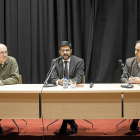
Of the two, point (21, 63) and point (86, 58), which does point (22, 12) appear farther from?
point (86, 58)

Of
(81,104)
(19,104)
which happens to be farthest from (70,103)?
(19,104)

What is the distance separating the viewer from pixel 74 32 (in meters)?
5.35

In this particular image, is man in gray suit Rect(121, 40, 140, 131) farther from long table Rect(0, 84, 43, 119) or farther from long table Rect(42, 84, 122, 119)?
long table Rect(0, 84, 43, 119)

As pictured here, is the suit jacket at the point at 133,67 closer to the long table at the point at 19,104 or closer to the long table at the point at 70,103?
the long table at the point at 70,103

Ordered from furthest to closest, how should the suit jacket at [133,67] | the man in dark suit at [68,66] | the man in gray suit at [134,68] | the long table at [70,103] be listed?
the man in dark suit at [68,66] → the suit jacket at [133,67] → the man in gray suit at [134,68] → the long table at [70,103]

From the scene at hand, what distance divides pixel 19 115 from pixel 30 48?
2823 millimetres

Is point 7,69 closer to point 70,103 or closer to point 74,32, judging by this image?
point 70,103

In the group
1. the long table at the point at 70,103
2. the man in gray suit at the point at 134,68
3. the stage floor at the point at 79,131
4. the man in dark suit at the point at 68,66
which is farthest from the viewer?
the man in dark suit at the point at 68,66

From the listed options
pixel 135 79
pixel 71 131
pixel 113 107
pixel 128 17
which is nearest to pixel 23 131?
pixel 71 131

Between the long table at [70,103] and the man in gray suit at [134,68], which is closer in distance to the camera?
the long table at [70,103]

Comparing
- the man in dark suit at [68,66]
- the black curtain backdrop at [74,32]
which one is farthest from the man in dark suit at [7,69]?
the black curtain backdrop at [74,32]

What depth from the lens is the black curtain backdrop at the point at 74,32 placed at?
5.28m

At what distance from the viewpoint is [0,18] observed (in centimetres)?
551

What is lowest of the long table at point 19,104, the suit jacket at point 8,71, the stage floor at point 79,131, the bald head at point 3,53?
the stage floor at point 79,131
